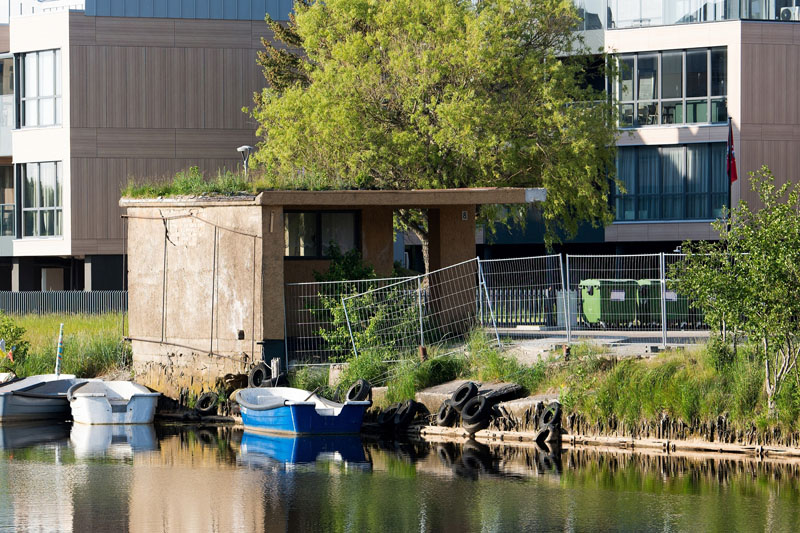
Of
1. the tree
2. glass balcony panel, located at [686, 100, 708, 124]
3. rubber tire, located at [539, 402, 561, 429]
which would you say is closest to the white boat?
rubber tire, located at [539, 402, 561, 429]

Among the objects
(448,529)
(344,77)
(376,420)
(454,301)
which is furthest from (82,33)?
(448,529)

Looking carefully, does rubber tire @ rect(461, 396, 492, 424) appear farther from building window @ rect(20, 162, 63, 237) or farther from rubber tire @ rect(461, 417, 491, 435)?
building window @ rect(20, 162, 63, 237)

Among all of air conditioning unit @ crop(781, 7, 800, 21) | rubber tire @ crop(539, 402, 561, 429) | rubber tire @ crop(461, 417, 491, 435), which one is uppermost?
air conditioning unit @ crop(781, 7, 800, 21)

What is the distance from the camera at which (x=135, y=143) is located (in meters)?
45.1

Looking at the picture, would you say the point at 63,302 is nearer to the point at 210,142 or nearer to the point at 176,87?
the point at 210,142

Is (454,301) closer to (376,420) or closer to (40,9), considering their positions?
(376,420)

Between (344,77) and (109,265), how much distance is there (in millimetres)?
14518

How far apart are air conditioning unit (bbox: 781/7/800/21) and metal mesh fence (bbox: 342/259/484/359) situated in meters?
23.1

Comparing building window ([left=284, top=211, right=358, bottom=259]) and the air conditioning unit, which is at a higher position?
the air conditioning unit

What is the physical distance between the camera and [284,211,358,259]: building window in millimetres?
27984

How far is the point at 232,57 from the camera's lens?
151ft

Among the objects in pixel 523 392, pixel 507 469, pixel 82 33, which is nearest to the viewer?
pixel 507 469

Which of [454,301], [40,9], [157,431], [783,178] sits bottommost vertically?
[157,431]

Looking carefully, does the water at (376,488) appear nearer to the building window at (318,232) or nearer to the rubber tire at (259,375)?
the rubber tire at (259,375)
